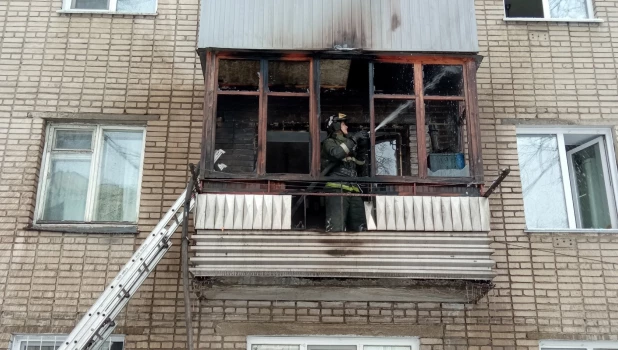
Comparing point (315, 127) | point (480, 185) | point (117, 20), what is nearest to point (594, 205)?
point (480, 185)

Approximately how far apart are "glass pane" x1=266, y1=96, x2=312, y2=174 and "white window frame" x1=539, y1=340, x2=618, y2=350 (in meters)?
3.32

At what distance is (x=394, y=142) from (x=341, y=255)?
7.21 ft

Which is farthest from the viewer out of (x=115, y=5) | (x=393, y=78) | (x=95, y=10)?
(x=115, y=5)

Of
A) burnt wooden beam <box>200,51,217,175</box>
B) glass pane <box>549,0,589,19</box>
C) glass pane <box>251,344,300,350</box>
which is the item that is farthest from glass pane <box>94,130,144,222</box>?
glass pane <box>549,0,589,19</box>

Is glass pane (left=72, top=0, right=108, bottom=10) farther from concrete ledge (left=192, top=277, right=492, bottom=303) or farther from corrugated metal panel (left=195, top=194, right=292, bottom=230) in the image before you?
concrete ledge (left=192, top=277, right=492, bottom=303)

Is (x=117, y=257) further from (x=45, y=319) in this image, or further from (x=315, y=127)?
(x=315, y=127)

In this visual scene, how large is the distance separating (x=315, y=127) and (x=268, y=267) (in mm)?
1523

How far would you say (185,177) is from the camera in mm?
7930

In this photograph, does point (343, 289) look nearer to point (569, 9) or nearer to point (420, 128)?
point (420, 128)

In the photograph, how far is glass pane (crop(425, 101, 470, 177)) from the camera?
7.38 metres

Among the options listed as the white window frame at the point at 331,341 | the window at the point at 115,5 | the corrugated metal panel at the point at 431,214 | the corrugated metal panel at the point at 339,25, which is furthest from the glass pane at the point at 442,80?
the window at the point at 115,5

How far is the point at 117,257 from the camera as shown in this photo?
24.9 feet

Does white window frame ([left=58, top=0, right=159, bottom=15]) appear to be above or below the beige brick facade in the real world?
above

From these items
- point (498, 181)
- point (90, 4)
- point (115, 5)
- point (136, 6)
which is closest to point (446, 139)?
point (498, 181)
